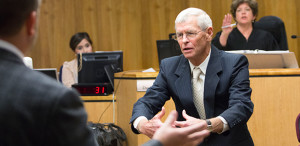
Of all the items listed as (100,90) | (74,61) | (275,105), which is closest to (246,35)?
(275,105)

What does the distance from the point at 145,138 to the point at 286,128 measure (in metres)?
1.12

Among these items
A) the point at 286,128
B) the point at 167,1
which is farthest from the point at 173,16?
the point at 286,128

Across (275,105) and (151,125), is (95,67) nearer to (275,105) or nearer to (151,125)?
(275,105)

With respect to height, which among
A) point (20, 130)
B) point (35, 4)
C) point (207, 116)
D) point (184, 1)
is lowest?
point (207, 116)

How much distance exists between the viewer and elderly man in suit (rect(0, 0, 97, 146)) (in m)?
0.76

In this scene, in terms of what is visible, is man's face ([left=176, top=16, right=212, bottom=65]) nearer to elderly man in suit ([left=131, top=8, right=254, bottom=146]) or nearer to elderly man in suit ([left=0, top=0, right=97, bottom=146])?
elderly man in suit ([left=131, top=8, right=254, bottom=146])

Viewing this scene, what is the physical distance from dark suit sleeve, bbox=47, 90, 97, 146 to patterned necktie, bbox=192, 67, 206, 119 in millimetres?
1251

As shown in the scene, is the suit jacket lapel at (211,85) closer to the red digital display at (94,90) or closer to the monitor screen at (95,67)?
the red digital display at (94,90)

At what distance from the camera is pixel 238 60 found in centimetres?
200

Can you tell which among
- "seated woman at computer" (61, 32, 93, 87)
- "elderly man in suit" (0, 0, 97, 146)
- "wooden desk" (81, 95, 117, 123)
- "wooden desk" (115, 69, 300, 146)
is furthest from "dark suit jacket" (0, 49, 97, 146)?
"seated woman at computer" (61, 32, 93, 87)

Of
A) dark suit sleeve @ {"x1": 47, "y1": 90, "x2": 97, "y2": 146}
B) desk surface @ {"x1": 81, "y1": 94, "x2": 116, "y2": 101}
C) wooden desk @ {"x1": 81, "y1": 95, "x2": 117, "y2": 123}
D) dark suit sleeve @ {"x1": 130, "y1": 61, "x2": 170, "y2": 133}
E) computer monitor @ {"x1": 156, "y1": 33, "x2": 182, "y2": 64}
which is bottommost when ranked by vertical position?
wooden desk @ {"x1": 81, "y1": 95, "x2": 117, "y2": 123}

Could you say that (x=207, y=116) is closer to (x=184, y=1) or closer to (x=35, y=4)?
(x=35, y=4)

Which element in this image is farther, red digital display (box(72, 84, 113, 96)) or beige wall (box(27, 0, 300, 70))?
beige wall (box(27, 0, 300, 70))

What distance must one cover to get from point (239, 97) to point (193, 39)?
1.31 feet
